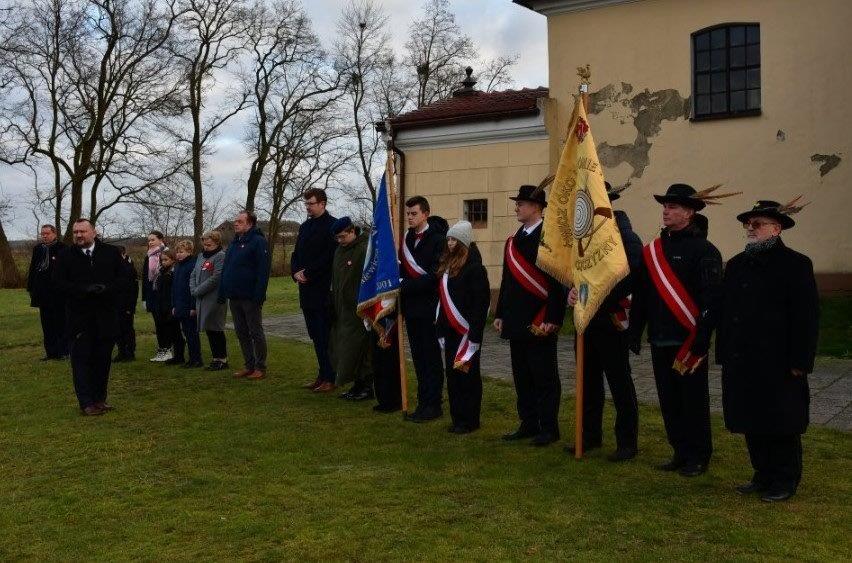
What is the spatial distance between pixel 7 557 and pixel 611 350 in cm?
422

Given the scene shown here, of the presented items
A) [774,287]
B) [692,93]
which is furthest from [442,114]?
[774,287]

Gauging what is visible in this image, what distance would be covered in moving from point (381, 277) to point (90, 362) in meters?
3.07

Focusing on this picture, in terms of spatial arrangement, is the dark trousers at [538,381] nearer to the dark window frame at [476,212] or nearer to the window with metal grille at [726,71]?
the window with metal grille at [726,71]

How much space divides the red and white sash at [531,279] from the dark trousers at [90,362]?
14.0 feet

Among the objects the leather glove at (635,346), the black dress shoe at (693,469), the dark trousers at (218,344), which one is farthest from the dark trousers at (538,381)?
the dark trousers at (218,344)

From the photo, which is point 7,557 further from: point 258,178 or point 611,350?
point 258,178

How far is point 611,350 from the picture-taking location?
7062mm

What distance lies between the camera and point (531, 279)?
24.5ft

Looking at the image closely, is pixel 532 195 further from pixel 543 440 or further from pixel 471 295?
pixel 543 440

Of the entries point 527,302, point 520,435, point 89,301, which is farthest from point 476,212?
point 527,302

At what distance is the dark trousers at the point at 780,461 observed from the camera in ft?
19.4

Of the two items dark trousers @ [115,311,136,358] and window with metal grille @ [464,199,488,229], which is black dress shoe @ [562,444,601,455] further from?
window with metal grille @ [464,199,488,229]

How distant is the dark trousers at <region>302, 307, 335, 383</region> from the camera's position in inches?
410

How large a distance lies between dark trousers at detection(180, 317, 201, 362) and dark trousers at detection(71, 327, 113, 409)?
3022 millimetres
